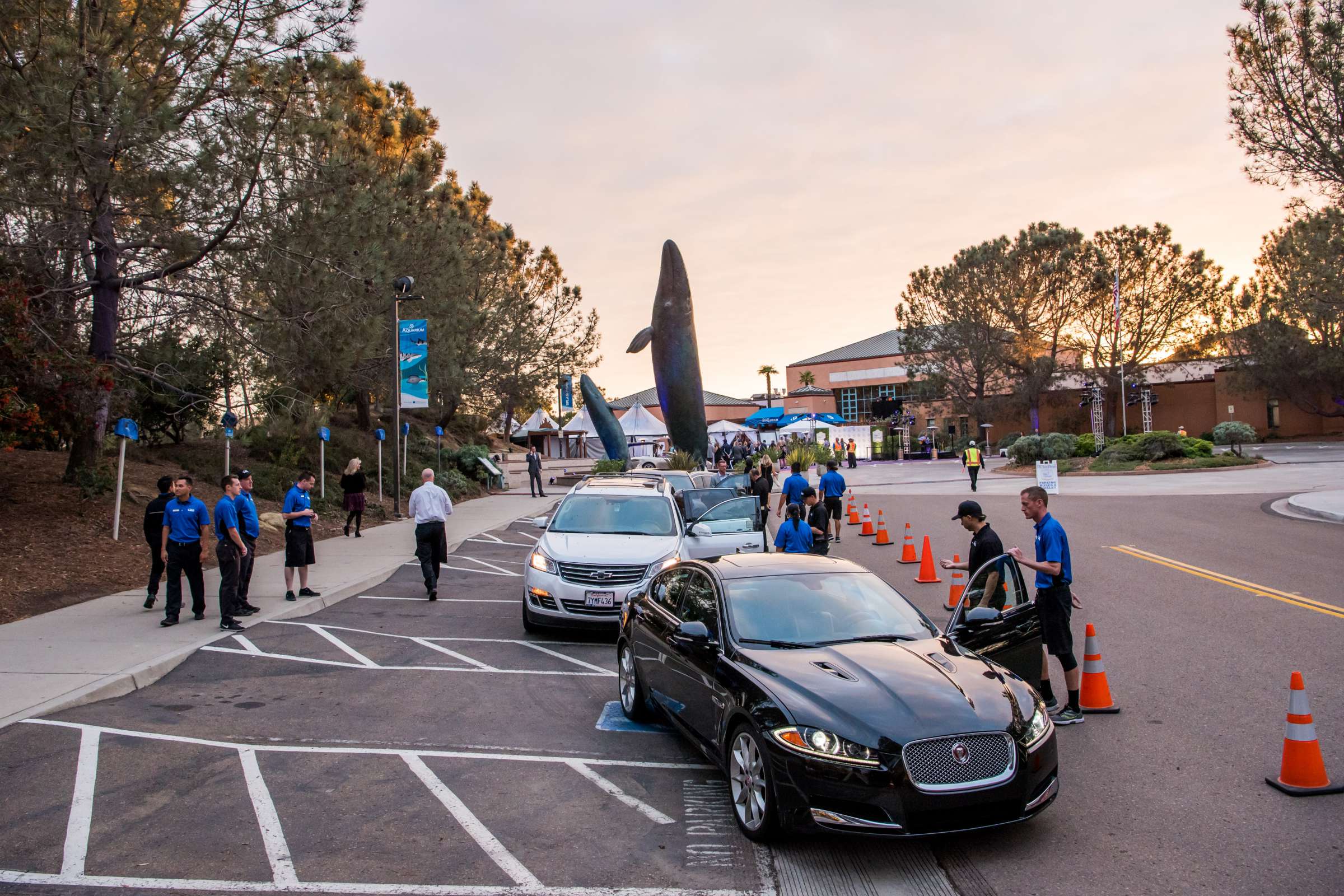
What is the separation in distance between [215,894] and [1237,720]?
6111 millimetres

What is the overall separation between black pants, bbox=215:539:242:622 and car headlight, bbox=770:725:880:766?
7.54m

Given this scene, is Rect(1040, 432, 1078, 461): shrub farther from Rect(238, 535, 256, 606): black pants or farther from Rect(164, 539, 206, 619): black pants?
Rect(164, 539, 206, 619): black pants

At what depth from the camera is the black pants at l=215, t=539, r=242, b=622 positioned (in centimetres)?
984

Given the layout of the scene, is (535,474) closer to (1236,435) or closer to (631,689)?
(631,689)

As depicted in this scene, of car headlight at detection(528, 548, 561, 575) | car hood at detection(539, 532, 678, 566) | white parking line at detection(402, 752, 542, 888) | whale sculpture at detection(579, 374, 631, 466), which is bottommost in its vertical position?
white parking line at detection(402, 752, 542, 888)

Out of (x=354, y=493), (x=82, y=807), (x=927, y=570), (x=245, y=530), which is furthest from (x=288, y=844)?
(x=354, y=493)

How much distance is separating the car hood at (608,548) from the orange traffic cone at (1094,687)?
14.6ft

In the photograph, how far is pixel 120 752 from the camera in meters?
6.01

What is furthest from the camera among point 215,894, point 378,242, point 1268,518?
point 1268,518

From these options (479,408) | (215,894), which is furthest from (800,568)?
(479,408)

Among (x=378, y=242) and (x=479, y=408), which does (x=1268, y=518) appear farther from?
(x=479, y=408)

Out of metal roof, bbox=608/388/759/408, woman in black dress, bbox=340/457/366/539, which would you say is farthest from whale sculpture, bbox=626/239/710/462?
metal roof, bbox=608/388/759/408

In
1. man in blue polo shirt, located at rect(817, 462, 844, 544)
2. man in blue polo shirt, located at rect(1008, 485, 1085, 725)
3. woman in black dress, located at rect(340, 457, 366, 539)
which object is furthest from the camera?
woman in black dress, located at rect(340, 457, 366, 539)

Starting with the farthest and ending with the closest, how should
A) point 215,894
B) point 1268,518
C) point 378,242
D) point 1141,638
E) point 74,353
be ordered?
1. point 1268,518
2. point 378,242
3. point 74,353
4. point 1141,638
5. point 215,894
